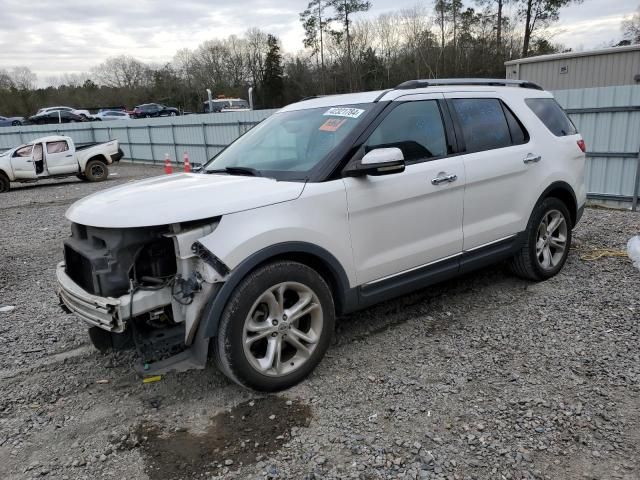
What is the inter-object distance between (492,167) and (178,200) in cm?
262

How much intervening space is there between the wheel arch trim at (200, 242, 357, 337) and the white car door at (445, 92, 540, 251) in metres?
1.28

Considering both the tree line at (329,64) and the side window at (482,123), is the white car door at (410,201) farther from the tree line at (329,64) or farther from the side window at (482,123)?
the tree line at (329,64)

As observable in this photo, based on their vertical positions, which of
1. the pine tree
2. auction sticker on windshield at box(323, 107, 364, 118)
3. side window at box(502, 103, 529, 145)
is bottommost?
side window at box(502, 103, 529, 145)

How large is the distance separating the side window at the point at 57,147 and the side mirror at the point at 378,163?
15.8m

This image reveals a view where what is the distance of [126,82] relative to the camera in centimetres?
8400

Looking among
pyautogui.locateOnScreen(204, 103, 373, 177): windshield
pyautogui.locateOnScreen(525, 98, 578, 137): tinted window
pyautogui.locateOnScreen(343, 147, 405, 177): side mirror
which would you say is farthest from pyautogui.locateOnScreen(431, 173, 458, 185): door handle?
pyautogui.locateOnScreen(525, 98, 578, 137): tinted window

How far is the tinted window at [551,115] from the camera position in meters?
4.91

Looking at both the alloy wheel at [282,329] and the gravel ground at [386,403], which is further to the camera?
the alloy wheel at [282,329]

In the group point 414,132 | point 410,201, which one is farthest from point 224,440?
point 414,132

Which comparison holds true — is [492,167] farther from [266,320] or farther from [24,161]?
[24,161]

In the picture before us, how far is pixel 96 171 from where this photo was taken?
17.5 meters

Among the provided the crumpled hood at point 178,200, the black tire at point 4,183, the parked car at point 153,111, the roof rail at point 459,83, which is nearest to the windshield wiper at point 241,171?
the crumpled hood at point 178,200

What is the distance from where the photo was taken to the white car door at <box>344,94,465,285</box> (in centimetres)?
352

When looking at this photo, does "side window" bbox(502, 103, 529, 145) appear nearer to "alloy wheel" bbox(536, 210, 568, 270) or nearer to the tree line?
"alloy wheel" bbox(536, 210, 568, 270)
